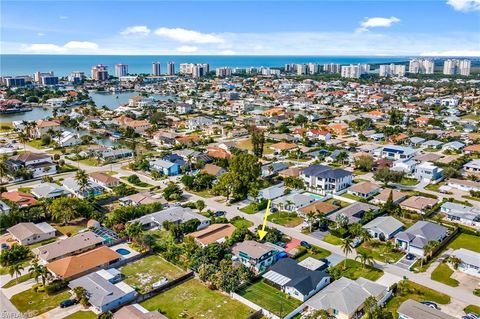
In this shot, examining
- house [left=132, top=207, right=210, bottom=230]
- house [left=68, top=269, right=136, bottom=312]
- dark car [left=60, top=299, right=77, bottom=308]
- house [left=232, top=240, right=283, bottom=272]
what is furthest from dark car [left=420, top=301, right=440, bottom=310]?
dark car [left=60, top=299, right=77, bottom=308]

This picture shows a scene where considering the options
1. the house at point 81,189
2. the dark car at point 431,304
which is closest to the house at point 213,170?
the house at point 81,189

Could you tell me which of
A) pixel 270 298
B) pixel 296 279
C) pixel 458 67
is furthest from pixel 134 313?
pixel 458 67

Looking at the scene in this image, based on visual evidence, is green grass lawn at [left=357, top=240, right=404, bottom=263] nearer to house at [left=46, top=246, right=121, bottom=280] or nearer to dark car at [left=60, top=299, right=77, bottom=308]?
house at [left=46, top=246, right=121, bottom=280]

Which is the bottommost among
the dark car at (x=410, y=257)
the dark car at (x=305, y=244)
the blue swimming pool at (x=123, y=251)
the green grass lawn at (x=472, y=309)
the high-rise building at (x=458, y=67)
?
the green grass lawn at (x=472, y=309)

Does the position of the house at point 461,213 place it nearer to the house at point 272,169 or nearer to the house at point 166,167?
the house at point 272,169

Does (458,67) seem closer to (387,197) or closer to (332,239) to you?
(387,197)

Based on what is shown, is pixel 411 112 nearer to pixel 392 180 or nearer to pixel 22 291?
pixel 392 180

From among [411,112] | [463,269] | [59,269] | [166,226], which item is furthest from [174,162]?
[411,112]
